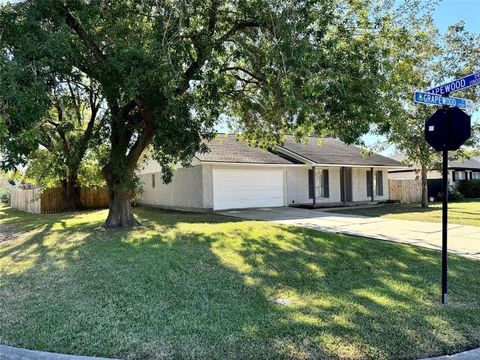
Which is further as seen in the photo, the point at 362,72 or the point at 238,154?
the point at 238,154

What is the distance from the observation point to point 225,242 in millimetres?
10328

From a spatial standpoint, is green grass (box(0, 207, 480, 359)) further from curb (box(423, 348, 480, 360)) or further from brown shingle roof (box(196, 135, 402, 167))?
brown shingle roof (box(196, 135, 402, 167))

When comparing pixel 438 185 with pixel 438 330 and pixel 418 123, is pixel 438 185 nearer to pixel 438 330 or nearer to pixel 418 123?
pixel 418 123

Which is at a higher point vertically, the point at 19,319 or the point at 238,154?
the point at 238,154

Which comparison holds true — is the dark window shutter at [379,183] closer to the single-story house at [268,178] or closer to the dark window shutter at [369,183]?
the single-story house at [268,178]

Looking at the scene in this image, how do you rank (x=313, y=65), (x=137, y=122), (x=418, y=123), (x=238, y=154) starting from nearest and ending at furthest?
1. (x=313, y=65)
2. (x=137, y=122)
3. (x=418, y=123)
4. (x=238, y=154)

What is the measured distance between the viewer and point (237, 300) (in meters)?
5.91

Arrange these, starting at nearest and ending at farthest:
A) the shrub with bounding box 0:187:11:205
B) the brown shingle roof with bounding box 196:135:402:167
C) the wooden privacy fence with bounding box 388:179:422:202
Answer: the brown shingle roof with bounding box 196:135:402:167 → the wooden privacy fence with bounding box 388:179:422:202 → the shrub with bounding box 0:187:11:205

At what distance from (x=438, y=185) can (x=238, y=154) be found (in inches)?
780

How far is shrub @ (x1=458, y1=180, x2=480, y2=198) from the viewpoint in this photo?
34938 mm

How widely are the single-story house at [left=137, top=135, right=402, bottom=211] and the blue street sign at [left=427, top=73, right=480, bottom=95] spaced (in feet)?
39.7

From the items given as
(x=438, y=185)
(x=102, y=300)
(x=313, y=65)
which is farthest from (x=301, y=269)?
(x=438, y=185)

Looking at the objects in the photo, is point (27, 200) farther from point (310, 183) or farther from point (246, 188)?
point (310, 183)

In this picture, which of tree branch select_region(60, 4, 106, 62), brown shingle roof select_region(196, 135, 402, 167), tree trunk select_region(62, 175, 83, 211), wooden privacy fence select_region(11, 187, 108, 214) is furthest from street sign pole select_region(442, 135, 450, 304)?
wooden privacy fence select_region(11, 187, 108, 214)
